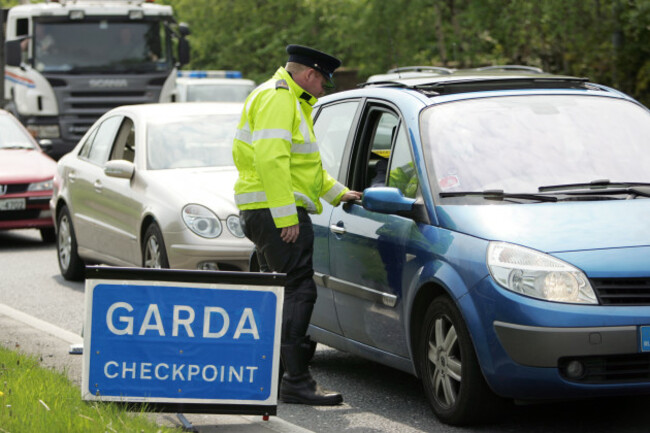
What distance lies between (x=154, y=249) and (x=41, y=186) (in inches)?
213

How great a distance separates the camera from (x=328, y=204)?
7375 millimetres

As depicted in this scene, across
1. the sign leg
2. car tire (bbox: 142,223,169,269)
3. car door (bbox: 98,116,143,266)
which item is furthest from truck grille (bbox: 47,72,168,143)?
the sign leg

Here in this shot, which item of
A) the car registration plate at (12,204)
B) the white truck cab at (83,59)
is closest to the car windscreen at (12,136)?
the car registration plate at (12,204)

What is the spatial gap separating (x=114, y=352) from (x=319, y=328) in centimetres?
200

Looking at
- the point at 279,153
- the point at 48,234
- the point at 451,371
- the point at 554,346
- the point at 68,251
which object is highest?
the point at 279,153

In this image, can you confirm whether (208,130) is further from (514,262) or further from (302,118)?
(514,262)

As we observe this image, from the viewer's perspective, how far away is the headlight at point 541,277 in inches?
222

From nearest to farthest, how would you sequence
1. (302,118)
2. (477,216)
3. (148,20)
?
(477,216), (302,118), (148,20)

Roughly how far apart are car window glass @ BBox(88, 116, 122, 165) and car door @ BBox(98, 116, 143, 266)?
0.39ft

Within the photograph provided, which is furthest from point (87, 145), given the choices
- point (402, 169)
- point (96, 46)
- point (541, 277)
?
point (96, 46)

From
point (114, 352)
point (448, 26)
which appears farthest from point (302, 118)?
point (448, 26)

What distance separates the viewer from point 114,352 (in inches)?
223

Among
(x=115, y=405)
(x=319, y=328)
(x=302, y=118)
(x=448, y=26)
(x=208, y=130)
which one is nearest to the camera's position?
(x=115, y=405)

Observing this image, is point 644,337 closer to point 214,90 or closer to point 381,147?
point 381,147
